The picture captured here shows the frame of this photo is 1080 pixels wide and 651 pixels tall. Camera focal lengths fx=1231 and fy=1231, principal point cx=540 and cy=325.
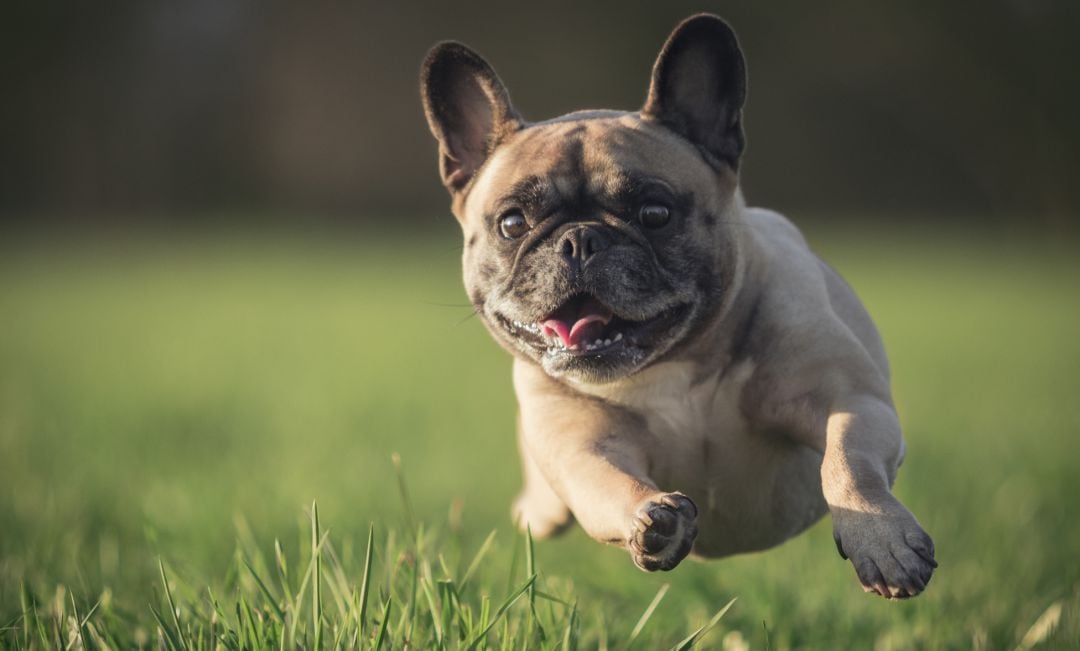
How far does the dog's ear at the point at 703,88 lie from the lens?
11.3ft

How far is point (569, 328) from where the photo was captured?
3.32 m

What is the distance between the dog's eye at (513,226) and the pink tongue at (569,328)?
0.31 m

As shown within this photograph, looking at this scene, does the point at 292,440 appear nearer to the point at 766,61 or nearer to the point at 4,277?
the point at 4,277

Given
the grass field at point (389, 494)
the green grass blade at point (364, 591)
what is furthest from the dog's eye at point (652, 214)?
the green grass blade at point (364, 591)

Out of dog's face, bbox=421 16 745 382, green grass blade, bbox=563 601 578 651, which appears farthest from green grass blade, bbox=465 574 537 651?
dog's face, bbox=421 16 745 382

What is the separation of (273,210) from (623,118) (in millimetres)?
27947

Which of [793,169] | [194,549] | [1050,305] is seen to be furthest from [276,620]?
[793,169]

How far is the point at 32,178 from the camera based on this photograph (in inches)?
1134

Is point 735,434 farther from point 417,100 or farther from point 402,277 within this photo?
point 417,100

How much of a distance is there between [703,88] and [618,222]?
1.73 feet

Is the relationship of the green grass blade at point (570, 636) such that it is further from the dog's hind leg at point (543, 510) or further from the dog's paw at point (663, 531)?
the dog's hind leg at point (543, 510)

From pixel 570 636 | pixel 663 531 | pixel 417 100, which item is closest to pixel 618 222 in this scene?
pixel 663 531

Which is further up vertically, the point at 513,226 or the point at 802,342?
the point at 513,226

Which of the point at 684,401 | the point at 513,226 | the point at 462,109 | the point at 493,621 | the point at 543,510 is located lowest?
the point at 543,510
